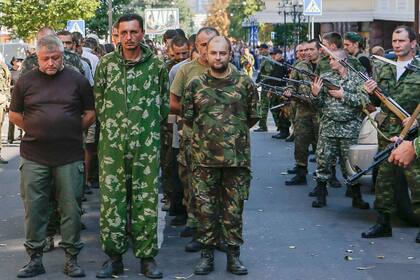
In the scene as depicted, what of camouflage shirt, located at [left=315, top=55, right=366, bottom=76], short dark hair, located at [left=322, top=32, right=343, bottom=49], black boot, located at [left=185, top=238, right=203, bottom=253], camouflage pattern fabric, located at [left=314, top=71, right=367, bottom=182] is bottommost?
black boot, located at [left=185, top=238, right=203, bottom=253]

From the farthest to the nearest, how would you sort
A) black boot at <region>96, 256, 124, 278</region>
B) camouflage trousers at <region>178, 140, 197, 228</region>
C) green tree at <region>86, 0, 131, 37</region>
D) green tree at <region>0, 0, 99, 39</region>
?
green tree at <region>86, 0, 131, 37</region>, green tree at <region>0, 0, 99, 39</region>, camouflage trousers at <region>178, 140, 197, 228</region>, black boot at <region>96, 256, 124, 278</region>

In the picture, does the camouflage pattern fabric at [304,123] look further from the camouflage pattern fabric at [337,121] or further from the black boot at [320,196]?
the black boot at [320,196]

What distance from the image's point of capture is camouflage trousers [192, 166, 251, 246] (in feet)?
25.1

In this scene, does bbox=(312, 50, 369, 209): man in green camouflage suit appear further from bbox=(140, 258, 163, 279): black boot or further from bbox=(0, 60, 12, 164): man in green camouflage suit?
bbox=(0, 60, 12, 164): man in green camouflage suit

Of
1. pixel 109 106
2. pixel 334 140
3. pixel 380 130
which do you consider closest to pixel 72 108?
pixel 109 106

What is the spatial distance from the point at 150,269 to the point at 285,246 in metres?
1.74

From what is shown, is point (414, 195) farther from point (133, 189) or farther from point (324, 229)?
point (133, 189)

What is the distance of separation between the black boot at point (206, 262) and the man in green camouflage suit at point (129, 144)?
1.29 feet

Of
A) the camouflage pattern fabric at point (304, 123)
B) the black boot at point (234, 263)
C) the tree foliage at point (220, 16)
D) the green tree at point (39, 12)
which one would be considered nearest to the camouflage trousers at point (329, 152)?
the camouflage pattern fabric at point (304, 123)

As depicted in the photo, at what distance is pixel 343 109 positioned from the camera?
10781 mm

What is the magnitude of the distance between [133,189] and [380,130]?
9.28 ft

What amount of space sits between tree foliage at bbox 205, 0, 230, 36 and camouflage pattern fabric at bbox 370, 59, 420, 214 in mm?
101684

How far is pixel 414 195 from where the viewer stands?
8969mm

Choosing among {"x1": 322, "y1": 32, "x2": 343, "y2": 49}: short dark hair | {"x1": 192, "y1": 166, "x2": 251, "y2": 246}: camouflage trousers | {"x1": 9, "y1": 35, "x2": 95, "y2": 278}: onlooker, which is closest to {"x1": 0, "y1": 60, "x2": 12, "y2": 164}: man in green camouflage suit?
{"x1": 322, "y1": 32, "x2": 343, "y2": 49}: short dark hair
